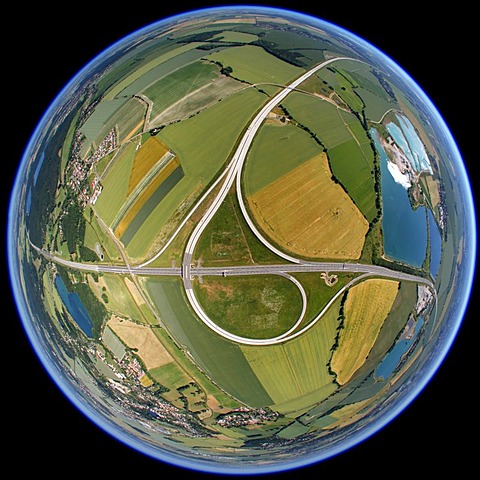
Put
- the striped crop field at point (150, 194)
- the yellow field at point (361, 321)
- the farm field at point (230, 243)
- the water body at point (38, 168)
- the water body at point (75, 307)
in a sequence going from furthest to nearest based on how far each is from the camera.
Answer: the water body at point (38, 168), the water body at point (75, 307), the yellow field at point (361, 321), the striped crop field at point (150, 194), the farm field at point (230, 243)

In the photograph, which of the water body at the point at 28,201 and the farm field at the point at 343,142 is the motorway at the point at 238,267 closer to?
the farm field at the point at 343,142

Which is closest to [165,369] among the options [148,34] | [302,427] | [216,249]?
[216,249]

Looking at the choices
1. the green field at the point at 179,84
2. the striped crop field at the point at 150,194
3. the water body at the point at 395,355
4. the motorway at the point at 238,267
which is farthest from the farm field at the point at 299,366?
the green field at the point at 179,84

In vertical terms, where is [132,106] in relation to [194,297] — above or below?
above

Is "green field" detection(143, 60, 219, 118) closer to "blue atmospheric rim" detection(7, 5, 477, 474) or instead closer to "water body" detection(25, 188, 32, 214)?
"blue atmospheric rim" detection(7, 5, 477, 474)

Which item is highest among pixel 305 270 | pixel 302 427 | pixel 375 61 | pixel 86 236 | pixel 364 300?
pixel 375 61

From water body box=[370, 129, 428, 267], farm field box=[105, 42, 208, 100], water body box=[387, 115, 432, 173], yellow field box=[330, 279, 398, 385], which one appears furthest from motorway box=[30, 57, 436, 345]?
water body box=[387, 115, 432, 173]

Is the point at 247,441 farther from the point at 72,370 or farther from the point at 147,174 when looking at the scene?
the point at 147,174
